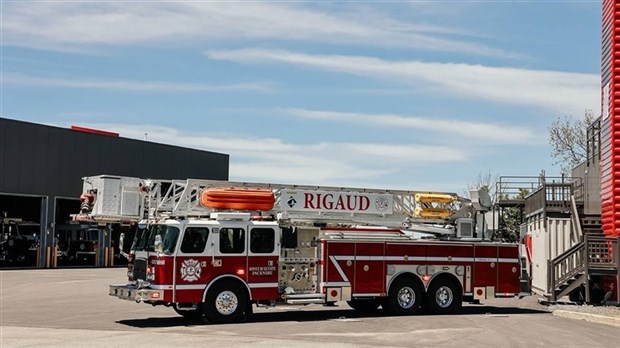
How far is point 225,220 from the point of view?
1830 cm

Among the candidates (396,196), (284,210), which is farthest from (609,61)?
(284,210)

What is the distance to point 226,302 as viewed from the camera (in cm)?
1794

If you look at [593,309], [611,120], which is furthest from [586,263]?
[611,120]

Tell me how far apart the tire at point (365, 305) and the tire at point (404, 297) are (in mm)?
918

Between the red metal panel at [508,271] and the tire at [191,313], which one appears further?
the red metal panel at [508,271]

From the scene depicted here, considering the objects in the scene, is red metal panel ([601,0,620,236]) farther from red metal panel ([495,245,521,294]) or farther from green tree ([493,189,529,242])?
green tree ([493,189,529,242])

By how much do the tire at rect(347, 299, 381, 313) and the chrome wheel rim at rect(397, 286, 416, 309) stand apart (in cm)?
95

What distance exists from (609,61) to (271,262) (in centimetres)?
1255

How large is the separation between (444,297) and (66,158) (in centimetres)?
3169

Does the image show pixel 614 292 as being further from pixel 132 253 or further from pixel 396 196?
pixel 132 253

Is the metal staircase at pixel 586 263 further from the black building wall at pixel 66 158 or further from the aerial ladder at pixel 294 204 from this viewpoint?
the black building wall at pixel 66 158

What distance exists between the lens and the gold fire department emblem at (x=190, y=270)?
1750 cm

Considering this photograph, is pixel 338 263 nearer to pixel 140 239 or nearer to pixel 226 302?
pixel 226 302

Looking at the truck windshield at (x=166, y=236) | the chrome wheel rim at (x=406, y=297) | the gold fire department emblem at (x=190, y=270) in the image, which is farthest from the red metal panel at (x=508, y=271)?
the truck windshield at (x=166, y=236)
